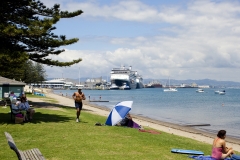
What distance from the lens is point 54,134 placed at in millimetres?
10414

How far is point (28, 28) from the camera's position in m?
13.6

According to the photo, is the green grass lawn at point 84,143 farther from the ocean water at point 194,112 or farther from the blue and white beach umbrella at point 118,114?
the ocean water at point 194,112

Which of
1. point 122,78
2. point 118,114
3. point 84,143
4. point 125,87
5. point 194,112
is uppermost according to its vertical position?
point 122,78

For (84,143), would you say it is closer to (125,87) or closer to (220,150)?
(220,150)

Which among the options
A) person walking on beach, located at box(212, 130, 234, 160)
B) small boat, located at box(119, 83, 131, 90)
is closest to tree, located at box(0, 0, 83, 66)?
person walking on beach, located at box(212, 130, 234, 160)

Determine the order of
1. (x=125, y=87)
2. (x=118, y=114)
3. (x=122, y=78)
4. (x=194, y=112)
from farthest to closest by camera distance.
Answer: (x=125, y=87) < (x=122, y=78) < (x=194, y=112) < (x=118, y=114)

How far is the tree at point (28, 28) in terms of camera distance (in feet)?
44.2

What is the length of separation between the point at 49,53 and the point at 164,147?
47.4 ft

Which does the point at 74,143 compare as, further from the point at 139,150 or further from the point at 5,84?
the point at 5,84

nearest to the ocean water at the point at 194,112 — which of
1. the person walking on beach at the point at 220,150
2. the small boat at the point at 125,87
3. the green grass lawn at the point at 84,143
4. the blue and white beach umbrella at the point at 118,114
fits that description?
the blue and white beach umbrella at the point at 118,114

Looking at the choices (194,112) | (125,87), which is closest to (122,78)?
(125,87)

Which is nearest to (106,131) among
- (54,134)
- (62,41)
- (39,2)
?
(54,134)

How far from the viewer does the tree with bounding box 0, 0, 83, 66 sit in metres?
13.5

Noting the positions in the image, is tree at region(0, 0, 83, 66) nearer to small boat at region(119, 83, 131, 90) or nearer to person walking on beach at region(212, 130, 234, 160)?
person walking on beach at region(212, 130, 234, 160)
